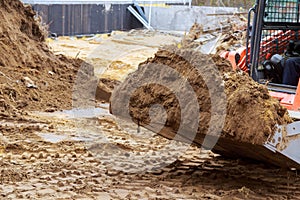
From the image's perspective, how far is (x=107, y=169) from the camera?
609 cm

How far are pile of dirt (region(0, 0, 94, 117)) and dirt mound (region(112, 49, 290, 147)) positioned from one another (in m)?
3.53

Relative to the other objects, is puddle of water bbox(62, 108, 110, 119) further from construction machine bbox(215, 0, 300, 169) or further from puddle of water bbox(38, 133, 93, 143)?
construction machine bbox(215, 0, 300, 169)

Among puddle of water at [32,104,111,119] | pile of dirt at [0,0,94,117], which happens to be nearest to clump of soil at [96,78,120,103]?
pile of dirt at [0,0,94,117]

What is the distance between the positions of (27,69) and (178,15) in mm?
13457

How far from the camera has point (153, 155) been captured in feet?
22.6

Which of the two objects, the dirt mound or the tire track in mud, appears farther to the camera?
the tire track in mud

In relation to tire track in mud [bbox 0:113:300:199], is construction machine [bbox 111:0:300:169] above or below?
above

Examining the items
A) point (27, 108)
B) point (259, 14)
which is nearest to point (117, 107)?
point (259, 14)

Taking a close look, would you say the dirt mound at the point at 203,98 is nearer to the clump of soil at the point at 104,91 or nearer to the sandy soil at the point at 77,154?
the sandy soil at the point at 77,154

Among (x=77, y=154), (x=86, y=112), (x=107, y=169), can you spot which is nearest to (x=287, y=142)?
(x=107, y=169)

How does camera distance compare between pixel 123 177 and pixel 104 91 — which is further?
pixel 104 91

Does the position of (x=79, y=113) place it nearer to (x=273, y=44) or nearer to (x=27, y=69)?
(x=27, y=69)

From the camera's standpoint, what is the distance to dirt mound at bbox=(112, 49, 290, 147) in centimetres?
491

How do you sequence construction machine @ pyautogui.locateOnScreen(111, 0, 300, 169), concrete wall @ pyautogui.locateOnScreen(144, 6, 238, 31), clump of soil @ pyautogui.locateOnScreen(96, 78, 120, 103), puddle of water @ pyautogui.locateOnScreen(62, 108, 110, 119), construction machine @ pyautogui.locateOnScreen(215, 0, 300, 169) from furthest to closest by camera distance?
concrete wall @ pyautogui.locateOnScreen(144, 6, 238, 31) → clump of soil @ pyautogui.locateOnScreen(96, 78, 120, 103) → puddle of water @ pyautogui.locateOnScreen(62, 108, 110, 119) → construction machine @ pyautogui.locateOnScreen(215, 0, 300, 169) → construction machine @ pyautogui.locateOnScreen(111, 0, 300, 169)
